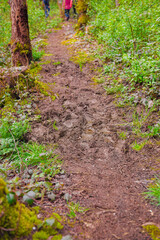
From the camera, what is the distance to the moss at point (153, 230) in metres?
1.60

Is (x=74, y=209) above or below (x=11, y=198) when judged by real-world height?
below

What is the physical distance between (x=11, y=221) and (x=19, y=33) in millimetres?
4991

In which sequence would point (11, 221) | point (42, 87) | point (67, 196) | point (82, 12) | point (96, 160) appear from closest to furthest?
point (11, 221)
point (67, 196)
point (96, 160)
point (42, 87)
point (82, 12)

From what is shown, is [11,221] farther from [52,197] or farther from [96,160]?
[96,160]

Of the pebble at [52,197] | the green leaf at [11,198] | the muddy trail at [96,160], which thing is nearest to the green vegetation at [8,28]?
the muddy trail at [96,160]

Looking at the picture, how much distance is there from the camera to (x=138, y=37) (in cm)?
453

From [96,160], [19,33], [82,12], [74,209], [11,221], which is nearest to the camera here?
[11,221]

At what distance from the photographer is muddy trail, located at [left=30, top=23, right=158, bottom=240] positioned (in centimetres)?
179

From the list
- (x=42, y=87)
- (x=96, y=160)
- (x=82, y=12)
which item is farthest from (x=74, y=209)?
(x=82, y=12)

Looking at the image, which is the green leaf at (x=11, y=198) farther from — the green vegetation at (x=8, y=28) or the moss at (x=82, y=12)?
the moss at (x=82, y=12)

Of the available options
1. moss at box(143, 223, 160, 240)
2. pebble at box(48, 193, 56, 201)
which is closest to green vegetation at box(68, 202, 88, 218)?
pebble at box(48, 193, 56, 201)

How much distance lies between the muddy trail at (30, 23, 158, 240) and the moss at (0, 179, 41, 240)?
43 centimetres

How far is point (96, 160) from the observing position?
283 cm

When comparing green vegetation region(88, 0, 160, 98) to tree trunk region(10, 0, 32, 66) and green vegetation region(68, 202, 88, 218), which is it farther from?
green vegetation region(68, 202, 88, 218)
